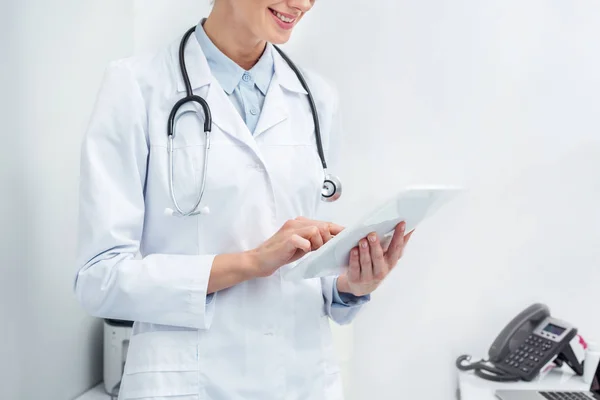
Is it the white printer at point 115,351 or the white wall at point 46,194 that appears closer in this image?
the white wall at point 46,194

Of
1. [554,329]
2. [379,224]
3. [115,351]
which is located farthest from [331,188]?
[554,329]

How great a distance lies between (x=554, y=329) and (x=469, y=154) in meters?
0.50

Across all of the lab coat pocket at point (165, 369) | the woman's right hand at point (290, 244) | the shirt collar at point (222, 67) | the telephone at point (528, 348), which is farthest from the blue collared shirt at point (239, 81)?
the telephone at point (528, 348)

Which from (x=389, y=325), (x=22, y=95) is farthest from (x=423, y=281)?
(x=22, y=95)

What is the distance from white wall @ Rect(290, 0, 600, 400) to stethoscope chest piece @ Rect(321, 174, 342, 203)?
28.7 inches

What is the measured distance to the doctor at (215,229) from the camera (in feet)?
3.16

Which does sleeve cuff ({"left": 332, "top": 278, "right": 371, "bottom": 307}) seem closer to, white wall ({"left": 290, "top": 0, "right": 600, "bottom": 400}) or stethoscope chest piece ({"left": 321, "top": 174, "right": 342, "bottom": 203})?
stethoscope chest piece ({"left": 321, "top": 174, "right": 342, "bottom": 203})

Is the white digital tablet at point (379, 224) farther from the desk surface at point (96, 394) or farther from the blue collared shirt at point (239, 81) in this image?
the desk surface at point (96, 394)

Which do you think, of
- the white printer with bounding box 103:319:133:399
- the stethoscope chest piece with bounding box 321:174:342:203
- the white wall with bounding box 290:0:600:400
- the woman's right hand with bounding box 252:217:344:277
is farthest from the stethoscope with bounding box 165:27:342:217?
the white wall with bounding box 290:0:600:400

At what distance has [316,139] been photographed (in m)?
1.16

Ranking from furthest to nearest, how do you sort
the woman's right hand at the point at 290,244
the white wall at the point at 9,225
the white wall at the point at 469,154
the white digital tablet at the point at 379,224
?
the white wall at the point at 469,154 → the white wall at the point at 9,225 → the woman's right hand at the point at 290,244 → the white digital tablet at the point at 379,224

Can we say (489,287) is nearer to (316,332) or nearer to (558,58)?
(558,58)

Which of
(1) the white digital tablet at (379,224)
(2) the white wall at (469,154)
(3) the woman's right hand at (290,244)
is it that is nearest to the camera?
(1) the white digital tablet at (379,224)

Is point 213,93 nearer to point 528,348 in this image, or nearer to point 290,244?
point 290,244
